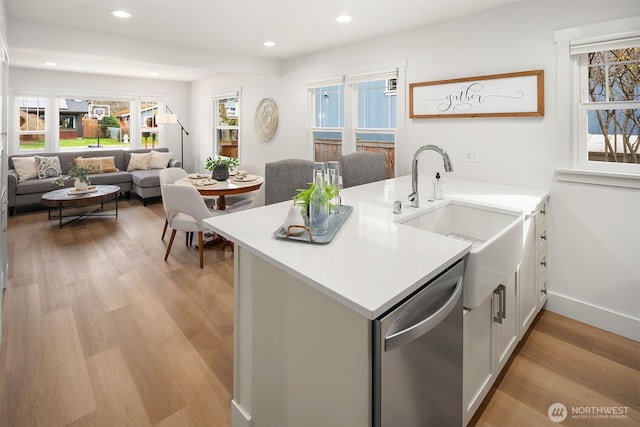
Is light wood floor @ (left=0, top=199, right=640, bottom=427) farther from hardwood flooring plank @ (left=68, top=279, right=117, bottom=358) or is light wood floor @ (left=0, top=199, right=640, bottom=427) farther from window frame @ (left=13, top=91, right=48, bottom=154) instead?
window frame @ (left=13, top=91, right=48, bottom=154)

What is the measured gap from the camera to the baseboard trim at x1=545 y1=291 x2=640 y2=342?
93.0 inches

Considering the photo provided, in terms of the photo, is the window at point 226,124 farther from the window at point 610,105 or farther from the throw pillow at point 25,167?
the window at point 610,105

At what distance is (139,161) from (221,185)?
400cm

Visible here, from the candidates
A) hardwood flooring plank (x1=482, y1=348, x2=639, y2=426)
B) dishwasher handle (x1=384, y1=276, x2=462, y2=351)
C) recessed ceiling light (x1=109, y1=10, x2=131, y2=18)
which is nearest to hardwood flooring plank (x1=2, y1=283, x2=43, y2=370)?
dishwasher handle (x1=384, y1=276, x2=462, y2=351)

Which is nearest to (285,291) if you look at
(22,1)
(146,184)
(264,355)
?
(264,355)

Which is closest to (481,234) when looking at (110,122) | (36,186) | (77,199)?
(77,199)

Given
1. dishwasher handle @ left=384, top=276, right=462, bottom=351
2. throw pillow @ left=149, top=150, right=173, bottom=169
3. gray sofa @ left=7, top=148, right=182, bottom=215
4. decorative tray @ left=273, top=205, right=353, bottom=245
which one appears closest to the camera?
dishwasher handle @ left=384, top=276, right=462, bottom=351

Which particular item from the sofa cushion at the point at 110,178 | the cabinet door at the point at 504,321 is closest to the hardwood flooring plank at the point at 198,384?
the cabinet door at the point at 504,321

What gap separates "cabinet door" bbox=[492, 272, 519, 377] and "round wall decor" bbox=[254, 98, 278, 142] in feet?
13.5

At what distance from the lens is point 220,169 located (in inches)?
160

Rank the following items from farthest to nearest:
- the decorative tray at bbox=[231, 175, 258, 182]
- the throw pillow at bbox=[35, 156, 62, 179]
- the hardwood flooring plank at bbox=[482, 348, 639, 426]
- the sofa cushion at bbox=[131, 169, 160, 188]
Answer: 1. the sofa cushion at bbox=[131, 169, 160, 188]
2. the throw pillow at bbox=[35, 156, 62, 179]
3. the decorative tray at bbox=[231, 175, 258, 182]
4. the hardwood flooring plank at bbox=[482, 348, 639, 426]

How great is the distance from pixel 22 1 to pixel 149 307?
261cm

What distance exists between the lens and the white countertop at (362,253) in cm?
103

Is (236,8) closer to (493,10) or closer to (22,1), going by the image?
(22,1)
